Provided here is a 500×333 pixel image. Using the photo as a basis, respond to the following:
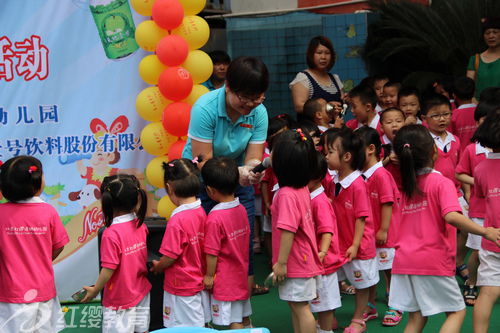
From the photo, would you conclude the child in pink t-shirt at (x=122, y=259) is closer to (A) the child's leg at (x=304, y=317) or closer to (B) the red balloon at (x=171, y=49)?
(A) the child's leg at (x=304, y=317)

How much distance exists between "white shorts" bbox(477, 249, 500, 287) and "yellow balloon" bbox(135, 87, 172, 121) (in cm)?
234

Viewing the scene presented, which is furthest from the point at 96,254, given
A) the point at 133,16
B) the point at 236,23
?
the point at 236,23

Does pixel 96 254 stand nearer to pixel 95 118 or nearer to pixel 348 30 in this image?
pixel 95 118

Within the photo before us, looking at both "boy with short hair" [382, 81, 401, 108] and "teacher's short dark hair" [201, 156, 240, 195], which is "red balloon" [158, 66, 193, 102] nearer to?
"teacher's short dark hair" [201, 156, 240, 195]

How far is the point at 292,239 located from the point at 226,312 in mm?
658

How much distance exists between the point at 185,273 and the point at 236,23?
4613mm

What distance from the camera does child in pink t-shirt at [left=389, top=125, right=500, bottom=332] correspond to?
2.87m

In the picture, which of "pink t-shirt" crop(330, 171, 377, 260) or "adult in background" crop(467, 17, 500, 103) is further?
"adult in background" crop(467, 17, 500, 103)

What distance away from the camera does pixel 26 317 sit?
3.10m

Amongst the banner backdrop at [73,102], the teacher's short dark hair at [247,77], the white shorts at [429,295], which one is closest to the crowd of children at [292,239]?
the white shorts at [429,295]

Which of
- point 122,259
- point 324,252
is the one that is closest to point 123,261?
point 122,259

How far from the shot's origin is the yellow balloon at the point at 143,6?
13.6 feet

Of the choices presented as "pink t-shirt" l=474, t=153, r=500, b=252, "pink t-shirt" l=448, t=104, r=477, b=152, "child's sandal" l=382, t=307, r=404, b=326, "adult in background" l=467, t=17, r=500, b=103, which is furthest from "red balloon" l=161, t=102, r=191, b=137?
"adult in background" l=467, t=17, r=500, b=103

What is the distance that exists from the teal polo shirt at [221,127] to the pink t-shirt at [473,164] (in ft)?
4.73
